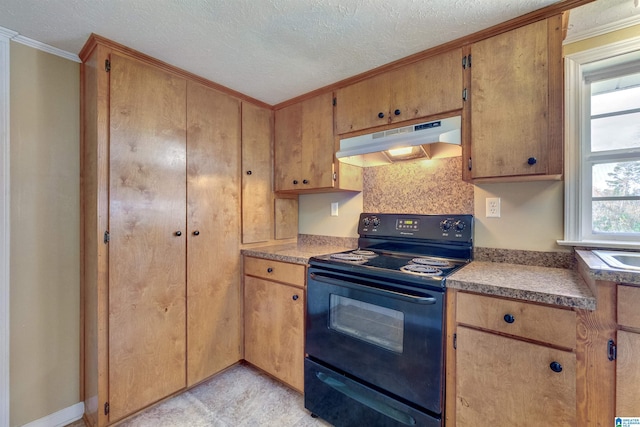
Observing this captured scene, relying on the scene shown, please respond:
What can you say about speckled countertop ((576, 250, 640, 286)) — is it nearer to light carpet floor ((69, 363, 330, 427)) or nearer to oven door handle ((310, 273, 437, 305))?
oven door handle ((310, 273, 437, 305))

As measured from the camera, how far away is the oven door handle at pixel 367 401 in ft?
4.48

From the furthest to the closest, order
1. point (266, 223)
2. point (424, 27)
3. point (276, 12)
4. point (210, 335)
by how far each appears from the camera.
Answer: point (266, 223) < point (210, 335) < point (424, 27) < point (276, 12)

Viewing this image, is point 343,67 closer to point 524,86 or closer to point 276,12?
point 276,12

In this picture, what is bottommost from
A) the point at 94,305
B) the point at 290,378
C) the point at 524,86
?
the point at 290,378

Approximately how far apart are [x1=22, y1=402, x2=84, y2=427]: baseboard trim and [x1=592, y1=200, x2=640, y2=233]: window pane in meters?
3.16

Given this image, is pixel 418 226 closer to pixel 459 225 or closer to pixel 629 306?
pixel 459 225

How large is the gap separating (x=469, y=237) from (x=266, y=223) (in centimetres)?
158

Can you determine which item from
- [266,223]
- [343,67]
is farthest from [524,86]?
[266,223]

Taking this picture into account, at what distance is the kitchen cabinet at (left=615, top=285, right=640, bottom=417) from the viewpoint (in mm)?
958

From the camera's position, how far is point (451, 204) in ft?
6.04

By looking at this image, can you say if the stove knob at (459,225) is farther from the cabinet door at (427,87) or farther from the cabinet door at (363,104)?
the cabinet door at (363,104)

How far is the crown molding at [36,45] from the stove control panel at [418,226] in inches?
85.0

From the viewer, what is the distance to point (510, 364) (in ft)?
3.77

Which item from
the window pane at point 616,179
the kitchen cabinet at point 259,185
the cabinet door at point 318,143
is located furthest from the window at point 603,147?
the kitchen cabinet at point 259,185
